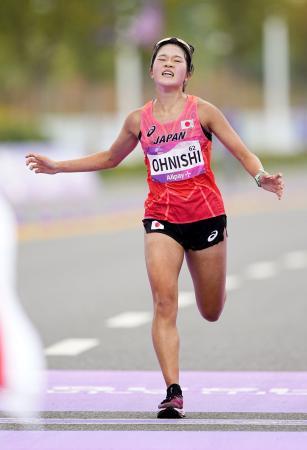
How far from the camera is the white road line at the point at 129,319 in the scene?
1376cm

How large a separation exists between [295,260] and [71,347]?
329 inches

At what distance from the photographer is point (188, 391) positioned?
9945mm

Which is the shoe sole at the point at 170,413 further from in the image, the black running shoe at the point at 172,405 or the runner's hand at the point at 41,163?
the runner's hand at the point at 41,163

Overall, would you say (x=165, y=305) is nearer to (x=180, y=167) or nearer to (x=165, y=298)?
(x=165, y=298)

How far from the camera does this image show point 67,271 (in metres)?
19.1

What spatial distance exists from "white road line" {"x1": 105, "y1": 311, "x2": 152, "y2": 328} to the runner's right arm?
435cm

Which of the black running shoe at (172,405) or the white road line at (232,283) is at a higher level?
the white road line at (232,283)

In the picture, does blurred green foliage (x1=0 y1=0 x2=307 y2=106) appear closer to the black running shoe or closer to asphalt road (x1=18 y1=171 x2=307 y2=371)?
asphalt road (x1=18 y1=171 x2=307 y2=371)

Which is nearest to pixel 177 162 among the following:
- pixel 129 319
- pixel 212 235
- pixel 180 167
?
pixel 180 167

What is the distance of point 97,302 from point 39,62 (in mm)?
36497

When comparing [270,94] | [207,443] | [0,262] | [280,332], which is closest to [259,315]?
[280,332]

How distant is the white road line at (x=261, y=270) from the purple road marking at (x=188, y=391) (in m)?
7.40

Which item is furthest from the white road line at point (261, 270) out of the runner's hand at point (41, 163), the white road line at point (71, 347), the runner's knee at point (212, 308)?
the runner's hand at point (41, 163)

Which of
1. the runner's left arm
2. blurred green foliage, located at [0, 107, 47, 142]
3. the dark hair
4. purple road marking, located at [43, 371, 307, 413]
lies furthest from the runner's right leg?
blurred green foliage, located at [0, 107, 47, 142]
